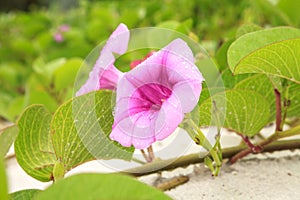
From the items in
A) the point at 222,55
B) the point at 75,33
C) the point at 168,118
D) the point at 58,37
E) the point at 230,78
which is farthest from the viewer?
the point at 58,37

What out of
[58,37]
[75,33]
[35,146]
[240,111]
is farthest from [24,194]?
[58,37]

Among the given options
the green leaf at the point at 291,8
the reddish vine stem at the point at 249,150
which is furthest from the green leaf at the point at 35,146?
the green leaf at the point at 291,8

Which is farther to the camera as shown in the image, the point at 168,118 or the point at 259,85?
the point at 259,85

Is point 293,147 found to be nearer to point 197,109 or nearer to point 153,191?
point 197,109

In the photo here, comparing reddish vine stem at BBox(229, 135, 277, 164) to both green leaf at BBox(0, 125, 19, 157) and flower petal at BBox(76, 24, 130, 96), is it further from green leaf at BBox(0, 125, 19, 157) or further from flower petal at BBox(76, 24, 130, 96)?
green leaf at BBox(0, 125, 19, 157)

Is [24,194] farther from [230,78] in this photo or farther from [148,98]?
[230,78]

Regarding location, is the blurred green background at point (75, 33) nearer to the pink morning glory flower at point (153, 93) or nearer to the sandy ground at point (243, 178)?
the sandy ground at point (243, 178)
